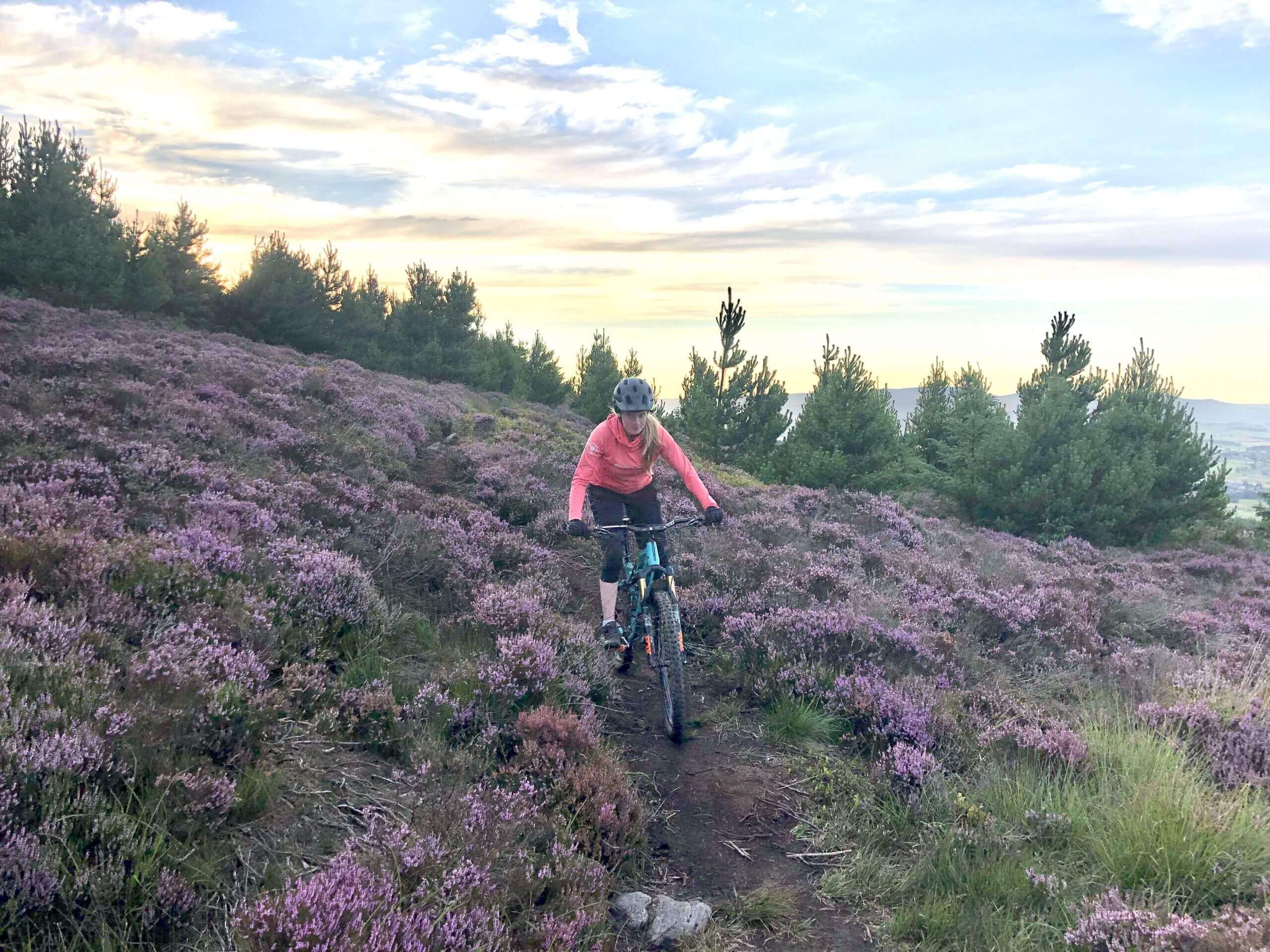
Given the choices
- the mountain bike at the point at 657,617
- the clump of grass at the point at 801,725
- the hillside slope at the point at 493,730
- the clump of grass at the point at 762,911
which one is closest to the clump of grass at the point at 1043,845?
the hillside slope at the point at 493,730

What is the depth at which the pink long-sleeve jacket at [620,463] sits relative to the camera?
6.41 metres

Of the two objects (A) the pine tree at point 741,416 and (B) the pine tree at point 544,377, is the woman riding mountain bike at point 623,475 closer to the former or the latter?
(A) the pine tree at point 741,416

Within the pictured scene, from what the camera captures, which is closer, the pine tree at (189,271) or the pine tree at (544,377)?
the pine tree at (189,271)

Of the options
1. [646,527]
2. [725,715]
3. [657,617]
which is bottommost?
[725,715]

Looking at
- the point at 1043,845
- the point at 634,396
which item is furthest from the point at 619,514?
the point at 1043,845

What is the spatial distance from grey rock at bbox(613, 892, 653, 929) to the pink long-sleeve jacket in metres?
3.23

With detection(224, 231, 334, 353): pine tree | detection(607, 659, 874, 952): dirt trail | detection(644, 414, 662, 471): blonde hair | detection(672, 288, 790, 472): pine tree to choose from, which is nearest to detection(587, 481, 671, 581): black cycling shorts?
detection(644, 414, 662, 471): blonde hair

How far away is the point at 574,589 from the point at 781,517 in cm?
510

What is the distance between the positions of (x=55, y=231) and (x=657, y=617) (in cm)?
3163

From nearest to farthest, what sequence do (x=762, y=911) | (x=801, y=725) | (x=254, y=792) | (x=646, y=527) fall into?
(x=254, y=792) < (x=762, y=911) < (x=801, y=725) < (x=646, y=527)

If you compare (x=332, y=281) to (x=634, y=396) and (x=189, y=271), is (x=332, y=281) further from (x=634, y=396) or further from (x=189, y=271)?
(x=634, y=396)

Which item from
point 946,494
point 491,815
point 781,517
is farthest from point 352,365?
point 491,815

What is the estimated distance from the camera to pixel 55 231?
86.1 ft

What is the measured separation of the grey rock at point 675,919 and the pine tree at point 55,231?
1233 inches
